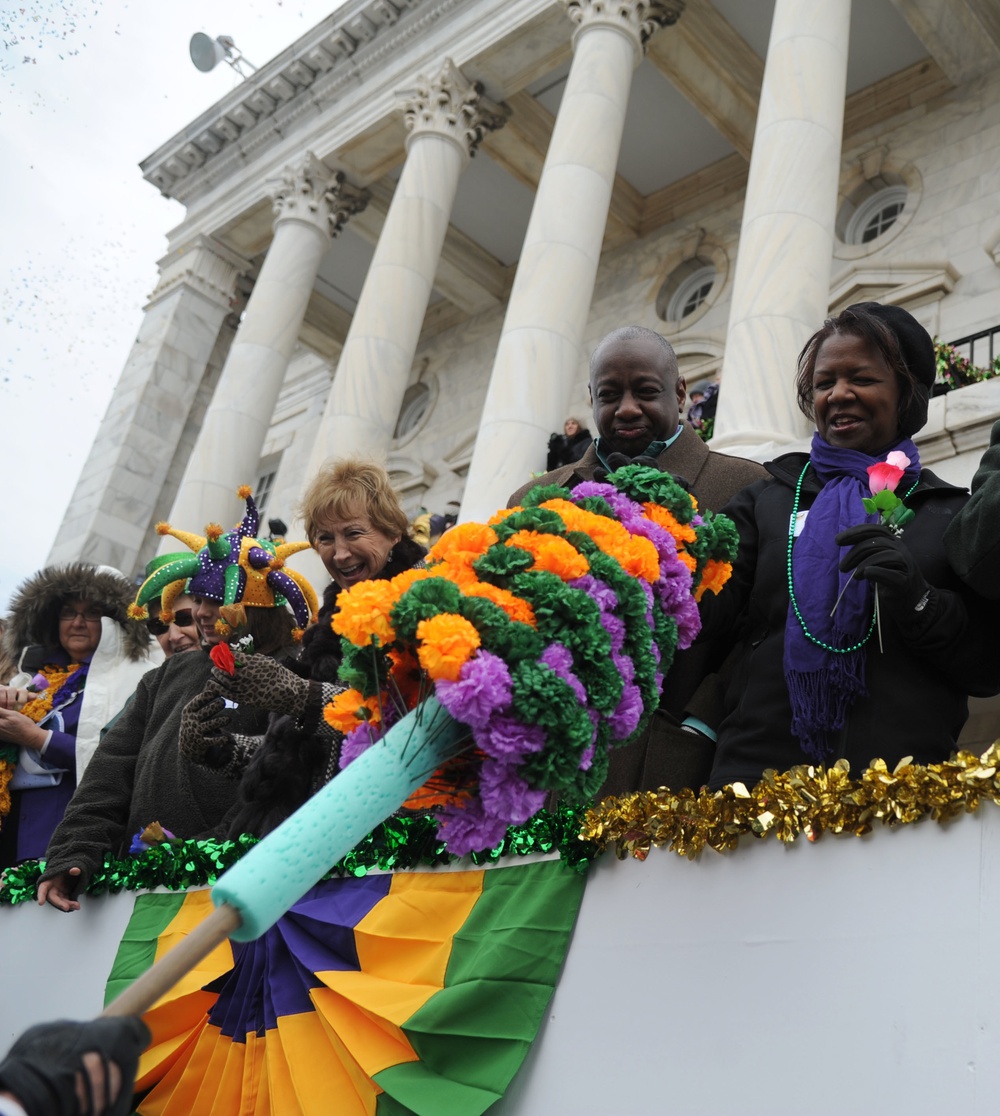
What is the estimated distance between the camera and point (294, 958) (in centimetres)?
357

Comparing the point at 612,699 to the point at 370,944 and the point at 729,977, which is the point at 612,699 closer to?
the point at 729,977

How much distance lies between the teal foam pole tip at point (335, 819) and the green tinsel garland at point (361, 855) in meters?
0.81

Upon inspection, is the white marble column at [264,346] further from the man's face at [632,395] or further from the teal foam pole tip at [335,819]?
the teal foam pole tip at [335,819]

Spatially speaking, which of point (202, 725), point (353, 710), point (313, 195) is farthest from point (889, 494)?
point (313, 195)

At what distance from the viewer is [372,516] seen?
467 cm

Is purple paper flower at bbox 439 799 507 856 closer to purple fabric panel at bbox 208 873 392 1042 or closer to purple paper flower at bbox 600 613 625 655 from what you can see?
purple paper flower at bbox 600 613 625 655

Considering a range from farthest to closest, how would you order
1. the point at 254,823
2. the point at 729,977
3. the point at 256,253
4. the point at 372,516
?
the point at 256,253 → the point at 372,516 → the point at 254,823 → the point at 729,977

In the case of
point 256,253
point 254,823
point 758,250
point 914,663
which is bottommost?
point 254,823

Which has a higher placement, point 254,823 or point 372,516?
point 372,516

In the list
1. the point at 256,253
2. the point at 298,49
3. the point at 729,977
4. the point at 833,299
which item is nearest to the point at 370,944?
the point at 729,977

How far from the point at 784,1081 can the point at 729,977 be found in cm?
26

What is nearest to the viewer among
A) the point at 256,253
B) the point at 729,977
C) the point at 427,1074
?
the point at 729,977

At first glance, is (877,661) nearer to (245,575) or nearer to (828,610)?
(828,610)

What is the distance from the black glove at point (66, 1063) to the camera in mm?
1720
